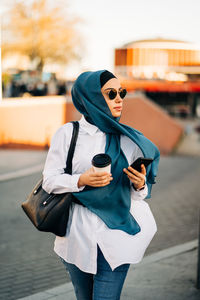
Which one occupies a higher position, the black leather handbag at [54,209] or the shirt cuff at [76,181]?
the shirt cuff at [76,181]

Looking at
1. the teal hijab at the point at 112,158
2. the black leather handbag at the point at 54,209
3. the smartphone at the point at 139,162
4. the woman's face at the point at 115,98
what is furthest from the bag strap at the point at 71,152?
the smartphone at the point at 139,162

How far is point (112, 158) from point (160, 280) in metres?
2.20

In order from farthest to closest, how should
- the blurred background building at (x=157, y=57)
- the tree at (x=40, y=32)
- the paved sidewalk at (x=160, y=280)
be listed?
1. the blurred background building at (x=157, y=57)
2. the tree at (x=40, y=32)
3. the paved sidewalk at (x=160, y=280)

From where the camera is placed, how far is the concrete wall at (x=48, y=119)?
1207 cm

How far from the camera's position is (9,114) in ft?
39.2

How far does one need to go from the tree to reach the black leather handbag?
106 ft

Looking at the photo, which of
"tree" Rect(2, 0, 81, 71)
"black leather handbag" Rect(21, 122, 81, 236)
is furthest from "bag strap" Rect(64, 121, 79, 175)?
"tree" Rect(2, 0, 81, 71)

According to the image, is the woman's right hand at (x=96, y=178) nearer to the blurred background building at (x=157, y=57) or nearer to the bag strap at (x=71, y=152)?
the bag strap at (x=71, y=152)

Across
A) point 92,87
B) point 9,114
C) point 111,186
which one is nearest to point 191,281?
point 111,186

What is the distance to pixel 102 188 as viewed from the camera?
205 cm

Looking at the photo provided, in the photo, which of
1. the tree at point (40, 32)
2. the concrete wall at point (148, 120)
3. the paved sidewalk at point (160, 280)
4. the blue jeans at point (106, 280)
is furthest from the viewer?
the tree at point (40, 32)

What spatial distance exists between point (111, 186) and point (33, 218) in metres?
0.45

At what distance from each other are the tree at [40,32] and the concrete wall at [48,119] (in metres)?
21.4

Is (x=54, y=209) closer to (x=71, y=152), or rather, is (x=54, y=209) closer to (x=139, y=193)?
(x=71, y=152)
